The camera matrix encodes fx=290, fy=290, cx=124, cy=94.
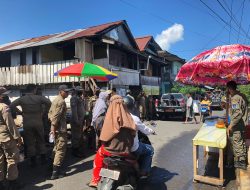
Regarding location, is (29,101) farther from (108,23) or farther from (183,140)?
(108,23)

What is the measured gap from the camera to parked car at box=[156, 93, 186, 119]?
18234 mm

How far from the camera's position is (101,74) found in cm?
930

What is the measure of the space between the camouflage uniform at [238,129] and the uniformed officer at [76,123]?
4.04 m

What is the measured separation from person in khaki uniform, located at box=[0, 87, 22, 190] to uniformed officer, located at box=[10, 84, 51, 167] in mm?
1587

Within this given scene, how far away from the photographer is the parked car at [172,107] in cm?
1823

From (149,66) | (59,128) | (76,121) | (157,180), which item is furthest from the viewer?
(149,66)

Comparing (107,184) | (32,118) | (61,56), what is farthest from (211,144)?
(61,56)

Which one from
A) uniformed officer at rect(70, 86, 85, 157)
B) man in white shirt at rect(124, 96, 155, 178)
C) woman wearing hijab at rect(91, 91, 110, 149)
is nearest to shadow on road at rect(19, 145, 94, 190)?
uniformed officer at rect(70, 86, 85, 157)

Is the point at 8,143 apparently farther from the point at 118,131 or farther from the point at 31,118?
the point at 118,131

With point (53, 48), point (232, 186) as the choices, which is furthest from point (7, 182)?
point (53, 48)

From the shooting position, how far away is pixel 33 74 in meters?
21.7

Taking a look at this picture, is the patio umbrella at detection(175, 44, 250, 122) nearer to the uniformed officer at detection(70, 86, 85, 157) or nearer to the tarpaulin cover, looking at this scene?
the tarpaulin cover

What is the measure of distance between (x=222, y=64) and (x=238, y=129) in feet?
4.98

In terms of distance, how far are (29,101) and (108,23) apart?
18055 millimetres
